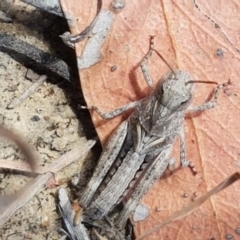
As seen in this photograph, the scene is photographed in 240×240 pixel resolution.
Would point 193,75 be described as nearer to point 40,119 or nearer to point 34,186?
point 40,119

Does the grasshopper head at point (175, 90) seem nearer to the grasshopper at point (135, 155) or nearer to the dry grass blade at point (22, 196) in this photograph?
the grasshopper at point (135, 155)

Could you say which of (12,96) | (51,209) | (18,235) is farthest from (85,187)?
(12,96)

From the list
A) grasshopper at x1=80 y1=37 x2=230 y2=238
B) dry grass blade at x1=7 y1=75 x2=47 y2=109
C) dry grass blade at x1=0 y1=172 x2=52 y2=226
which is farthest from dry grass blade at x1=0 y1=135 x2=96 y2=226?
dry grass blade at x1=7 y1=75 x2=47 y2=109

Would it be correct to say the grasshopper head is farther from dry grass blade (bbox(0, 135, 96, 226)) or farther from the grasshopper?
dry grass blade (bbox(0, 135, 96, 226))

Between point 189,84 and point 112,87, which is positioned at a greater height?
point 189,84

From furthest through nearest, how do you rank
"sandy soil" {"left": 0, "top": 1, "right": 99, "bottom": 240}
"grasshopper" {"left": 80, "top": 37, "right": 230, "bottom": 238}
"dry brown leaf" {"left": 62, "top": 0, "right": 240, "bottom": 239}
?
"sandy soil" {"left": 0, "top": 1, "right": 99, "bottom": 240} < "grasshopper" {"left": 80, "top": 37, "right": 230, "bottom": 238} < "dry brown leaf" {"left": 62, "top": 0, "right": 240, "bottom": 239}

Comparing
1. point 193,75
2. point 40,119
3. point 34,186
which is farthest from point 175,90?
point 34,186

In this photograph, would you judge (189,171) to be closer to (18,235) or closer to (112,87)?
(112,87)

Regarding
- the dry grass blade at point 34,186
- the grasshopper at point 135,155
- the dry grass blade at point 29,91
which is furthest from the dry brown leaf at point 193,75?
the dry grass blade at point 29,91
